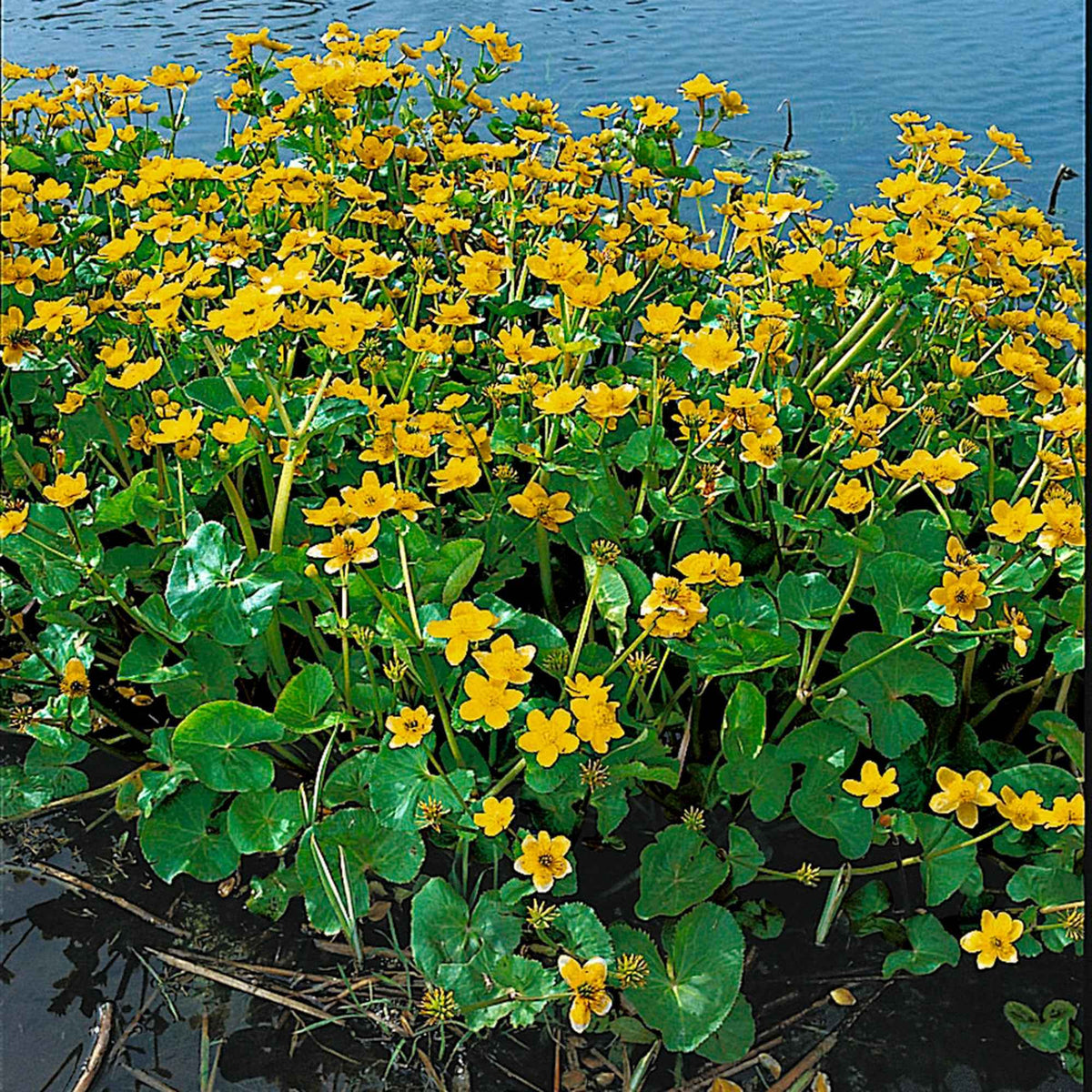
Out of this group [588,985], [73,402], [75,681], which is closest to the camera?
[588,985]

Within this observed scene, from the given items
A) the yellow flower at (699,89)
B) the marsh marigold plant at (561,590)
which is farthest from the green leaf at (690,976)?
the yellow flower at (699,89)

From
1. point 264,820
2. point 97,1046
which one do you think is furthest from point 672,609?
point 97,1046

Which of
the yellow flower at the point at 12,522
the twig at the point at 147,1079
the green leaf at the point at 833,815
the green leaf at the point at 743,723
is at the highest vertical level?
the yellow flower at the point at 12,522

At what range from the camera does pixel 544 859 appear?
3.12ft

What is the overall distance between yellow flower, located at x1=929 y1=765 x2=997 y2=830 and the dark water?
5.72ft

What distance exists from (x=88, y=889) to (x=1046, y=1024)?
2.81 ft

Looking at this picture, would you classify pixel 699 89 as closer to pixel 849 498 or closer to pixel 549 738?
pixel 849 498

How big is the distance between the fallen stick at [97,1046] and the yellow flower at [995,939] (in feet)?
2.32

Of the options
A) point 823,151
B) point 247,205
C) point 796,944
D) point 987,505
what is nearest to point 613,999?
point 796,944

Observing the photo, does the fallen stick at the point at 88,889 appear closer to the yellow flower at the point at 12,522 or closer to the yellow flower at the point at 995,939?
the yellow flower at the point at 12,522

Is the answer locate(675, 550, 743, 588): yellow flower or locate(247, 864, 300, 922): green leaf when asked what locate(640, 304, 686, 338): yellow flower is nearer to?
locate(675, 550, 743, 588): yellow flower

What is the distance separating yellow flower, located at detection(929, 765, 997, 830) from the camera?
951 mm

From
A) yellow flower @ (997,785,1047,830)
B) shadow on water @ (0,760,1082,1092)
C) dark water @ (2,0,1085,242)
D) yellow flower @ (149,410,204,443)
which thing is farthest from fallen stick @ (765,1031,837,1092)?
dark water @ (2,0,1085,242)

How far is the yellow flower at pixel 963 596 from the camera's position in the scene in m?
0.97
